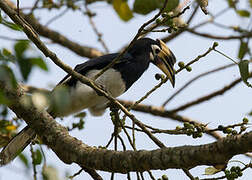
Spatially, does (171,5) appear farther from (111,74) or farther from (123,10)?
(111,74)

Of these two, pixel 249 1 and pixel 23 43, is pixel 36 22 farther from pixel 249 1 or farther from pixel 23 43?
pixel 23 43

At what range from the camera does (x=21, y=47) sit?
3.99 feet

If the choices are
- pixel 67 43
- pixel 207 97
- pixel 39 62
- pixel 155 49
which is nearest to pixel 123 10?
pixel 155 49

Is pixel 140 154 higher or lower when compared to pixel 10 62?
higher

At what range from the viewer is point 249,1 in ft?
11.0

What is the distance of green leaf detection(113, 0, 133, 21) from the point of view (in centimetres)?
312

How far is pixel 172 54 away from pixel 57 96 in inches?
115

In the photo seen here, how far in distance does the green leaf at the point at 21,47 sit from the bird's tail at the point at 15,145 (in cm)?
146

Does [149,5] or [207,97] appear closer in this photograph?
[149,5]

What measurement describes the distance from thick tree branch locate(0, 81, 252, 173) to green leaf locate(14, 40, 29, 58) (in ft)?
2.52

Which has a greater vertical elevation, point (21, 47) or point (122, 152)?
point (122, 152)

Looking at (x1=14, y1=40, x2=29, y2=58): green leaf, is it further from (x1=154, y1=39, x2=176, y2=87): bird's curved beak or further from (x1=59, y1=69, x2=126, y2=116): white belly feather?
(x1=154, y1=39, x2=176, y2=87): bird's curved beak

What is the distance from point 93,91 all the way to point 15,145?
0.86 metres

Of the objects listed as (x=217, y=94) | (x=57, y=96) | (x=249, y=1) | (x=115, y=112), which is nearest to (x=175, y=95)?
(x=217, y=94)
